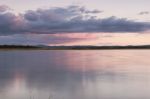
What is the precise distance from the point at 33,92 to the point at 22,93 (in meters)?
0.51

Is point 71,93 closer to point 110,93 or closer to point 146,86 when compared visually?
point 110,93

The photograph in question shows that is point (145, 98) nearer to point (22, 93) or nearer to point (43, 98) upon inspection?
point (43, 98)

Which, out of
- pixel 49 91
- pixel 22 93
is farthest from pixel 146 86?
pixel 22 93

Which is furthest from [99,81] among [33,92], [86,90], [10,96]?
[10,96]

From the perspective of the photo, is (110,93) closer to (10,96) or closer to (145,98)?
(145,98)

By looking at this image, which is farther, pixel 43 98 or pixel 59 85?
pixel 59 85

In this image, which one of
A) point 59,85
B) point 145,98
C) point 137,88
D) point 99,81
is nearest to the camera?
point 145,98

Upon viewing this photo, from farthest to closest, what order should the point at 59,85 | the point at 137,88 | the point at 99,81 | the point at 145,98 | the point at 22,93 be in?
the point at 99,81 → the point at 59,85 → the point at 137,88 → the point at 22,93 → the point at 145,98

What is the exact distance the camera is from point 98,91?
51.3 ft

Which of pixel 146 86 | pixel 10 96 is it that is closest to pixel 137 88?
pixel 146 86

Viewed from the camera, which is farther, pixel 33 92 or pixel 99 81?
pixel 99 81

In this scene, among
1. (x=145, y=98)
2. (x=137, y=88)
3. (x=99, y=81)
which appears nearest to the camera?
(x=145, y=98)

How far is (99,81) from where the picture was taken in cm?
2002

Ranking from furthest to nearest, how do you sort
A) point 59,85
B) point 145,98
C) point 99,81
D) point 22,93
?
point 99,81 < point 59,85 < point 22,93 < point 145,98
